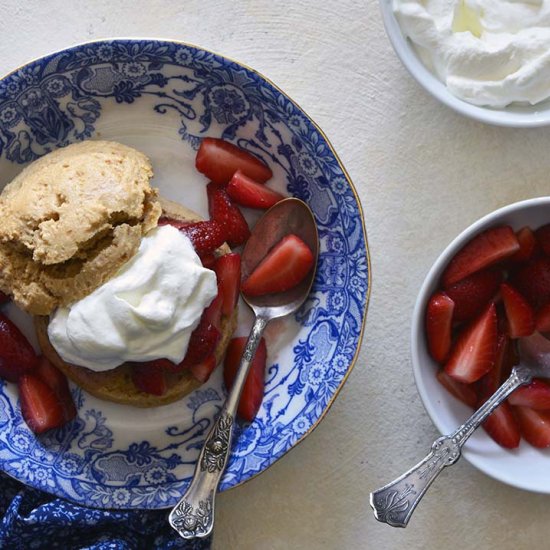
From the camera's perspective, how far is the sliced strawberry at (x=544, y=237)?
168cm

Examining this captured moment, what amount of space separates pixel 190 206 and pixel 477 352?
0.67 m

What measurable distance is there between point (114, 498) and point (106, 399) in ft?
0.67

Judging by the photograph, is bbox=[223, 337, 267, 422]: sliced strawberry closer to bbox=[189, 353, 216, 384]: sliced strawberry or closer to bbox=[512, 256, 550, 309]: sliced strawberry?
bbox=[189, 353, 216, 384]: sliced strawberry

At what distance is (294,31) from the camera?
5.69ft

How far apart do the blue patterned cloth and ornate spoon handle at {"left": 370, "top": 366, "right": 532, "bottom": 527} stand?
399 millimetres

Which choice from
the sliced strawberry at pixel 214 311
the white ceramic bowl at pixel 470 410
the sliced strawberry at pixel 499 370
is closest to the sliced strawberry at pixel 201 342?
the sliced strawberry at pixel 214 311

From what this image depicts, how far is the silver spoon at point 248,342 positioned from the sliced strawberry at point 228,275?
5 cm

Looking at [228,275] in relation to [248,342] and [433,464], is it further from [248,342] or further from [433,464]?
[433,464]

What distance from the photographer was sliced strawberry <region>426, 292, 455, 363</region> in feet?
5.35

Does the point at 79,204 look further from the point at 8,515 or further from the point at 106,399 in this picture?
the point at 8,515

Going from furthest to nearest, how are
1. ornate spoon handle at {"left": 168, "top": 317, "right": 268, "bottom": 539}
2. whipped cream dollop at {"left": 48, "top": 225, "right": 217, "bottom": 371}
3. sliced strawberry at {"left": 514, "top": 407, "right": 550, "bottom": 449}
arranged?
sliced strawberry at {"left": 514, "top": 407, "right": 550, "bottom": 449} < ornate spoon handle at {"left": 168, "top": 317, "right": 268, "bottom": 539} < whipped cream dollop at {"left": 48, "top": 225, "right": 217, "bottom": 371}

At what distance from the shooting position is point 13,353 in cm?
165

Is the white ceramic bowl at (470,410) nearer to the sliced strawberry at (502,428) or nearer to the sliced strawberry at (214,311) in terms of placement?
the sliced strawberry at (502,428)

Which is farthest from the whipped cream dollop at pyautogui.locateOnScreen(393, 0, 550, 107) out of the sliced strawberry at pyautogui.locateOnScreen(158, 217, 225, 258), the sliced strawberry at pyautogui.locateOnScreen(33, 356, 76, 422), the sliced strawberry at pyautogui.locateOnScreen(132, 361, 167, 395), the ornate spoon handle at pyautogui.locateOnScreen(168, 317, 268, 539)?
the sliced strawberry at pyautogui.locateOnScreen(33, 356, 76, 422)
